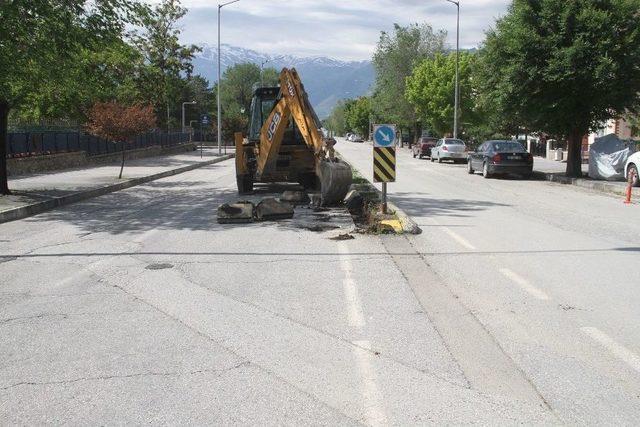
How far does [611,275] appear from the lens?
768 cm

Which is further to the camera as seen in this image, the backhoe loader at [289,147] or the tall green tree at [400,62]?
the tall green tree at [400,62]

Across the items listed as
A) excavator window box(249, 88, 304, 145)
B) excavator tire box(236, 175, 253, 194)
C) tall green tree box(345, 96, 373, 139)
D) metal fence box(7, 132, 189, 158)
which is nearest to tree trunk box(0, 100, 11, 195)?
excavator tire box(236, 175, 253, 194)

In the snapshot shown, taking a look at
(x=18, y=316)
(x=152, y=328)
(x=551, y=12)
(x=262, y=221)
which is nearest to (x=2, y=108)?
(x=262, y=221)

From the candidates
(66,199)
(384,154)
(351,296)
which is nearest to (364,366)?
(351,296)

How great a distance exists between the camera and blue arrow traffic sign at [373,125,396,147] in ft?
38.6

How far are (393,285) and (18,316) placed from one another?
3.89m

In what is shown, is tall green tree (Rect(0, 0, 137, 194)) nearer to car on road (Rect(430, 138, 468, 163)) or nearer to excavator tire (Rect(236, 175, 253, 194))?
excavator tire (Rect(236, 175, 253, 194))

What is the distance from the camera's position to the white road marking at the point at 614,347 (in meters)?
4.74

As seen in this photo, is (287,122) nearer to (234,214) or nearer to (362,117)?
(234,214)

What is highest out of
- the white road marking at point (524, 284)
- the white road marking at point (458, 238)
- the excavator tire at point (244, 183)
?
the excavator tire at point (244, 183)

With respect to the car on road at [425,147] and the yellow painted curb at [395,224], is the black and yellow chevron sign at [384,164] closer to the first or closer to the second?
the yellow painted curb at [395,224]

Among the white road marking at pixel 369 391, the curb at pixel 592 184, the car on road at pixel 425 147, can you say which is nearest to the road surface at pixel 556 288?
the white road marking at pixel 369 391

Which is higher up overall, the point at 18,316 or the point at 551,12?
the point at 551,12

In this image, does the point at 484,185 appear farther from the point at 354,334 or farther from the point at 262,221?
the point at 354,334
